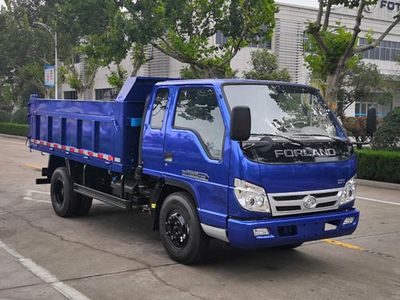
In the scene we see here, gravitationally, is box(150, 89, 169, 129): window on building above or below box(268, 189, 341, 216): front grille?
above

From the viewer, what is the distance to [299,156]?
597cm

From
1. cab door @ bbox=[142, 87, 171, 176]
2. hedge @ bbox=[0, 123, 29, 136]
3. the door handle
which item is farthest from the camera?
hedge @ bbox=[0, 123, 29, 136]

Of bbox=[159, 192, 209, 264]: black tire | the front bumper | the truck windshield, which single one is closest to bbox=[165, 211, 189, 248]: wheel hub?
bbox=[159, 192, 209, 264]: black tire

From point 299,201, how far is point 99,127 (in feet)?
11.4

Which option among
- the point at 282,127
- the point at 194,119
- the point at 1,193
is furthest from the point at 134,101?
the point at 1,193

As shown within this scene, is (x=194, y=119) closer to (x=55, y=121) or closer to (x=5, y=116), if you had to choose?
(x=55, y=121)

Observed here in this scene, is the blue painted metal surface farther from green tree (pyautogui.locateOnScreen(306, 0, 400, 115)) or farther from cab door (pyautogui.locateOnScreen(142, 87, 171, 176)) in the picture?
A: green tree (pyautogui.locateOnScreen(306, 0, 400, 115))

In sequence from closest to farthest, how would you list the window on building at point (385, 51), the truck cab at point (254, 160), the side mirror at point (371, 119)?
the truck cab at point (254, 160)
the side mirror at point (371, 119)
the window on building at point (385, 51)

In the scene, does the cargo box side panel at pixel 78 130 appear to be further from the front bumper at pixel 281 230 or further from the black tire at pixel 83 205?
the front bumper at pixel 281 230

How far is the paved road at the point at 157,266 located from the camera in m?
5.61

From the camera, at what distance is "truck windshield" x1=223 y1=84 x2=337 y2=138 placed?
20.5ft

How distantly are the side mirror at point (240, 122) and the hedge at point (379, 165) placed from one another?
31.9 feet

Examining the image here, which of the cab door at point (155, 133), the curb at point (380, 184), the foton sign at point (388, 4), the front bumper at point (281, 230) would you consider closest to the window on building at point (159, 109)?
the cab door at point (155, 133)

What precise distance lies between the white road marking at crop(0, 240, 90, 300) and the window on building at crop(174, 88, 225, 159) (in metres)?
2.06
